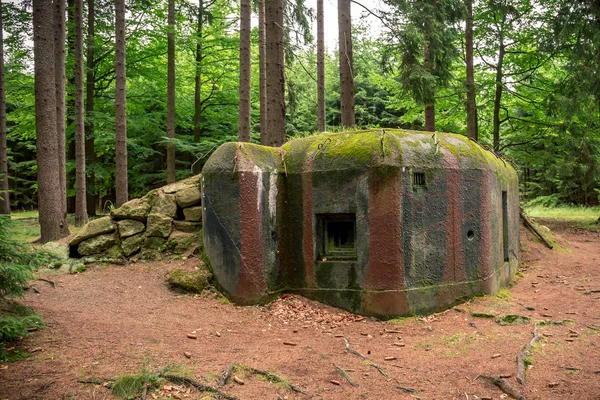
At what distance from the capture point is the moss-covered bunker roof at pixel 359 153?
7410mm

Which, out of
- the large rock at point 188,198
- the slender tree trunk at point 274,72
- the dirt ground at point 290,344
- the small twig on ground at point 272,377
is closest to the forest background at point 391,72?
the slender tree trunk at point 274,72

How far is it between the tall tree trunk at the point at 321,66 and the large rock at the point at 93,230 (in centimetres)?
861

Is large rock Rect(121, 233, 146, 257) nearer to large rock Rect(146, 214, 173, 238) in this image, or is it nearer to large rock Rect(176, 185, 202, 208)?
large rock Rect(146, 214, 173, 238)

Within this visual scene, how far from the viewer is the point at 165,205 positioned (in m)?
9.56

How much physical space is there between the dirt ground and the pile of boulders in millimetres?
646

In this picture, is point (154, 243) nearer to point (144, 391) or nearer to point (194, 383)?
point (194, 383)

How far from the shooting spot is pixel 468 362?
5402 millimetres

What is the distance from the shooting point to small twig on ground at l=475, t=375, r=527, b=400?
4499 mm

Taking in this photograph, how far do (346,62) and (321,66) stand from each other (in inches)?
201

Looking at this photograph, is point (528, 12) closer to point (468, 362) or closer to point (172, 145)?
point (172, 145)

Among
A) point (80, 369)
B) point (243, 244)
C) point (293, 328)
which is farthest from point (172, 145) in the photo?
point (80, 369)

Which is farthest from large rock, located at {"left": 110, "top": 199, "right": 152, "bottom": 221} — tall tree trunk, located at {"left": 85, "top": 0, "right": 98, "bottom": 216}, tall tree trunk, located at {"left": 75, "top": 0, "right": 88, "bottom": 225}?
tall tree trunk, located at {"left": 85, "top": 0, "right": 98, "bottom": 216}

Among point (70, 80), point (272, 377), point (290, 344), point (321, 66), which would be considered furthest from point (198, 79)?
point (272, 377)

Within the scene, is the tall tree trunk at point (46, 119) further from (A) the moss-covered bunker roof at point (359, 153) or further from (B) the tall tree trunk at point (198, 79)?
(B) the tall tree trunk at point (198, 79)
